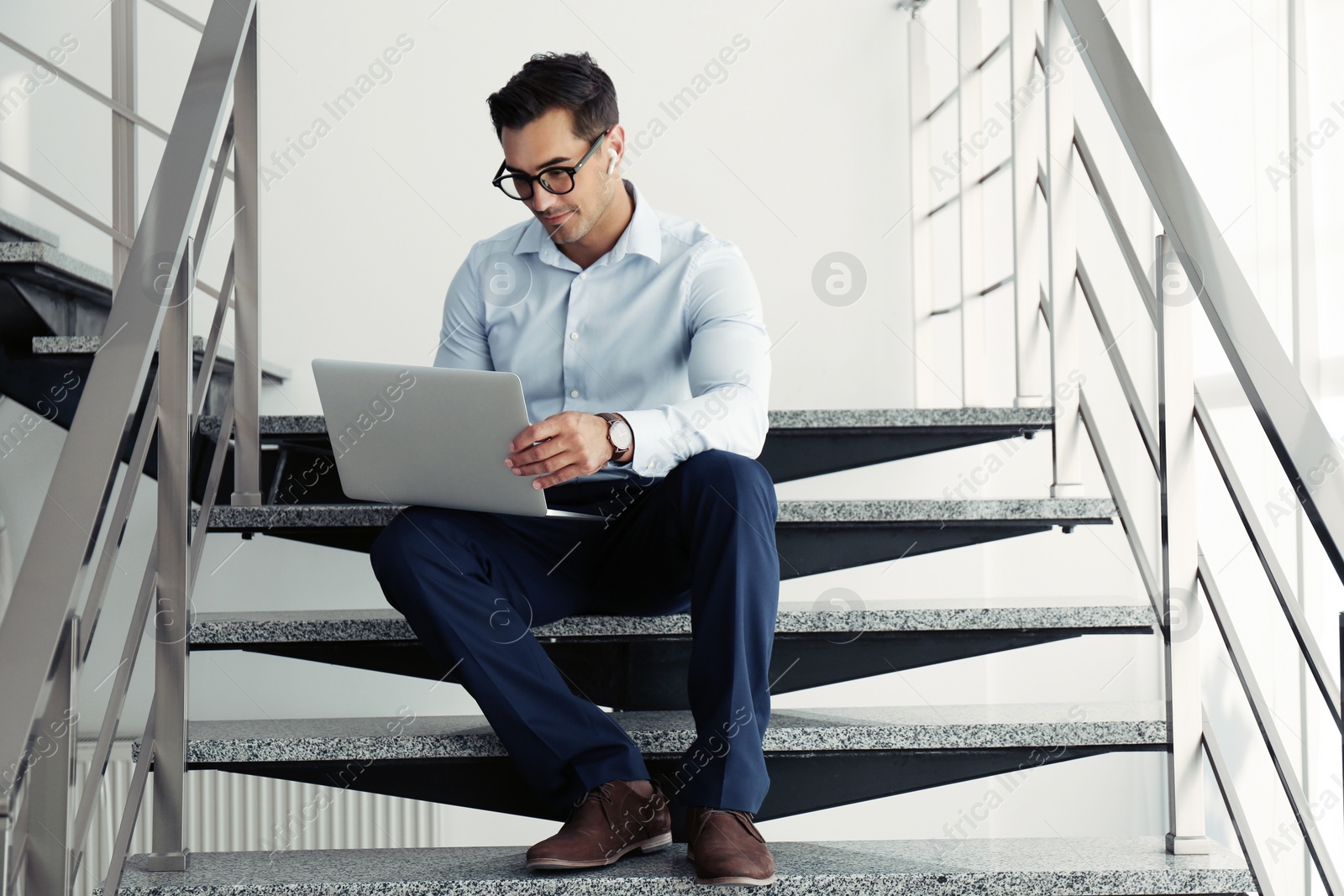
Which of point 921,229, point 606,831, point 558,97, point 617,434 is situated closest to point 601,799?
point 606,831

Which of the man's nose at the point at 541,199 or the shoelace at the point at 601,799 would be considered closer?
the shoelace at the point at 601,799

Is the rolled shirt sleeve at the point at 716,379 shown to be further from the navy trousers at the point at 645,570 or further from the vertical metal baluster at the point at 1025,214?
the vertical metal baluster at the point at 1025,214

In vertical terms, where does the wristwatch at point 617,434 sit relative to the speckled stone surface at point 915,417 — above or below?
below

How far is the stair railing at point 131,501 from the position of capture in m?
0.70

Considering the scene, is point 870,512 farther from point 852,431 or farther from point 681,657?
point 681,657

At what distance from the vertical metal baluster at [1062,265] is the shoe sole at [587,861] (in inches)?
30.2

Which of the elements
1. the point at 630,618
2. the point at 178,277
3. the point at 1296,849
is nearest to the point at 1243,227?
the point at 1296,849

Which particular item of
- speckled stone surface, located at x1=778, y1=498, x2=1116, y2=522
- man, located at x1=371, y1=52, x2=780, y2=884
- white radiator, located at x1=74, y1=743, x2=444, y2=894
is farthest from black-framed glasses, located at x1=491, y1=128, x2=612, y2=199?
white radiator, located at x1=74, y1=743, x2=444, y2=894

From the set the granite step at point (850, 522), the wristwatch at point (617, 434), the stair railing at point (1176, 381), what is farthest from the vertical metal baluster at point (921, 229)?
the wristwatch at point (617, 434)

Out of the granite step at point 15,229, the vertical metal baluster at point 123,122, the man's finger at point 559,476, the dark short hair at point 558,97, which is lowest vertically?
the man's finger at point 559,476

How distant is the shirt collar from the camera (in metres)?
1.36

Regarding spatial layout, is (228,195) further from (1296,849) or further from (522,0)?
(1296,849)

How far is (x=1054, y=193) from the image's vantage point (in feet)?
4.85

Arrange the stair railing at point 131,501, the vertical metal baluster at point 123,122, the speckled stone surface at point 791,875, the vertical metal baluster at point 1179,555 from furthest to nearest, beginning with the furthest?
the vertical metal baluster at point 123,122
the vertical metal baluster at point 1179,555
the speckled stone surface at point 791,875
the stair railing at point 131,501
